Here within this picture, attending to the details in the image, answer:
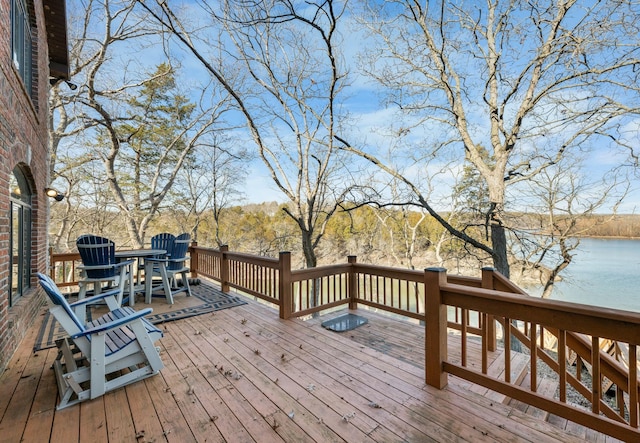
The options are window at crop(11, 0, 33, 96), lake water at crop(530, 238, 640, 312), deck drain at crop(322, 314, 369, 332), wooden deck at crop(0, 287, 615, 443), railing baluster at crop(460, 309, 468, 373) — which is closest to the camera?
wooden deck at crop(0, 287, 615, 443)

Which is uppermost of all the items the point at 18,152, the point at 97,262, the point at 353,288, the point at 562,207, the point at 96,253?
the point at 18,152

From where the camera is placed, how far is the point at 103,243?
4301mm

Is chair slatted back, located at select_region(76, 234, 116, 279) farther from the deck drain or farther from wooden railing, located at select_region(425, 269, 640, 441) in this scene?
wooden railing, located at select_region(425, 269, 640, 441)

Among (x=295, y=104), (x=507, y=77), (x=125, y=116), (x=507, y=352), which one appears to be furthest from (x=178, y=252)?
(x=125, y=116)

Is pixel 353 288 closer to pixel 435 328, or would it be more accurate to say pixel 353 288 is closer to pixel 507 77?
pixel 435 328

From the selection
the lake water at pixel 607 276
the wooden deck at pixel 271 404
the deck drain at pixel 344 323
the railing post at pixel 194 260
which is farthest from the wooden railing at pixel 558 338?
the lake water at pixel 607 276

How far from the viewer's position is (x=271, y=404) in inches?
84.5

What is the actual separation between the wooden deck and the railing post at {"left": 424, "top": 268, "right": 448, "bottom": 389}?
0.11 metres

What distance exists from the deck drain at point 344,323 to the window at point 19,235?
364 centimetres

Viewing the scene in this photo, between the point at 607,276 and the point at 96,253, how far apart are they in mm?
15726

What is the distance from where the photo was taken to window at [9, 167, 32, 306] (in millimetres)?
3340

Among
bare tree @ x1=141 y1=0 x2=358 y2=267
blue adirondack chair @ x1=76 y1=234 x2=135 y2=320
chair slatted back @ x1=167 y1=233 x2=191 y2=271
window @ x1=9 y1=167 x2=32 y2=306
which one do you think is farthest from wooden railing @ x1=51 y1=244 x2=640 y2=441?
bare tree @ x1=141 y1=0 x2=358 y2=267

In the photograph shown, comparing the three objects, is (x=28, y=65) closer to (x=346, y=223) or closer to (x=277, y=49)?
(x=277, y=49)

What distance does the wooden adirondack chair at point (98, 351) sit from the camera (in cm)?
213
